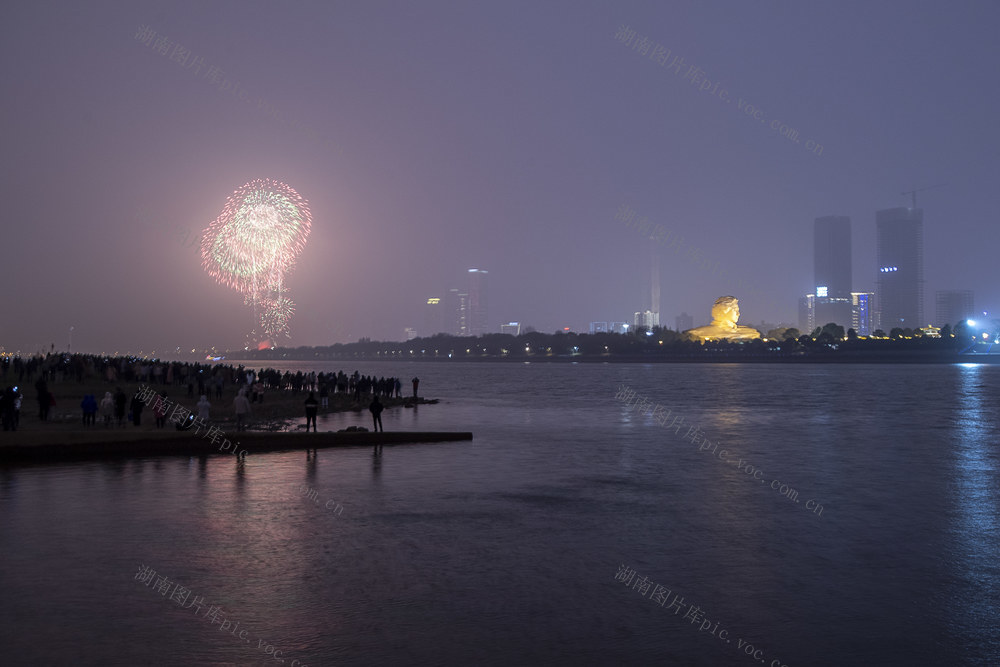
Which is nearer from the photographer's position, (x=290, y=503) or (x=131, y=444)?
(x=290, y=503)

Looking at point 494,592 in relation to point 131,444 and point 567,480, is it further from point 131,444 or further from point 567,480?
point 131,444

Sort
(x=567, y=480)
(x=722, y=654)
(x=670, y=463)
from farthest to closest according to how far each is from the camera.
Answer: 1. (x=670, y=463)
2. (x=567, y=480)
3. (x=722, y=654)

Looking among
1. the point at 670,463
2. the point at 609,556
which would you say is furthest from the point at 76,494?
the point at 670,463

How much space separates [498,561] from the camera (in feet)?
30.2

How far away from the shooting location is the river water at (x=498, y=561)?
6602 millimetres

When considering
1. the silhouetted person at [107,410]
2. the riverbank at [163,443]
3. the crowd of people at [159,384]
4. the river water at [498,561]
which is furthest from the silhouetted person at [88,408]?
the river water at [498,561]

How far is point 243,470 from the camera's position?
16266 mm

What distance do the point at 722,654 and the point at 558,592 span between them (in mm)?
1957

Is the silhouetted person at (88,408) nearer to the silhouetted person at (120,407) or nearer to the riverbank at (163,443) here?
the silhouetted person at (120,407)

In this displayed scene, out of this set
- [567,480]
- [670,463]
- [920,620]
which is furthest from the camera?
[670,463]

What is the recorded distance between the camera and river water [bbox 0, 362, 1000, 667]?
660 centimetres

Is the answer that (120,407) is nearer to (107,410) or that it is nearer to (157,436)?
(107,410)

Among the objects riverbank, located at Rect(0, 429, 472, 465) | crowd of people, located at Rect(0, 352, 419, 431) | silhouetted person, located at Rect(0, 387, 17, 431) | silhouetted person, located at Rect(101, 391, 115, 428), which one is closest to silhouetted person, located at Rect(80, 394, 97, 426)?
crowd of people, located at Rect(0, 352, 419, 431)

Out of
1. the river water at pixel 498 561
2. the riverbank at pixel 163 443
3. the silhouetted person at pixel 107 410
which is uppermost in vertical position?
the silhouetted person at pixel 107 410
